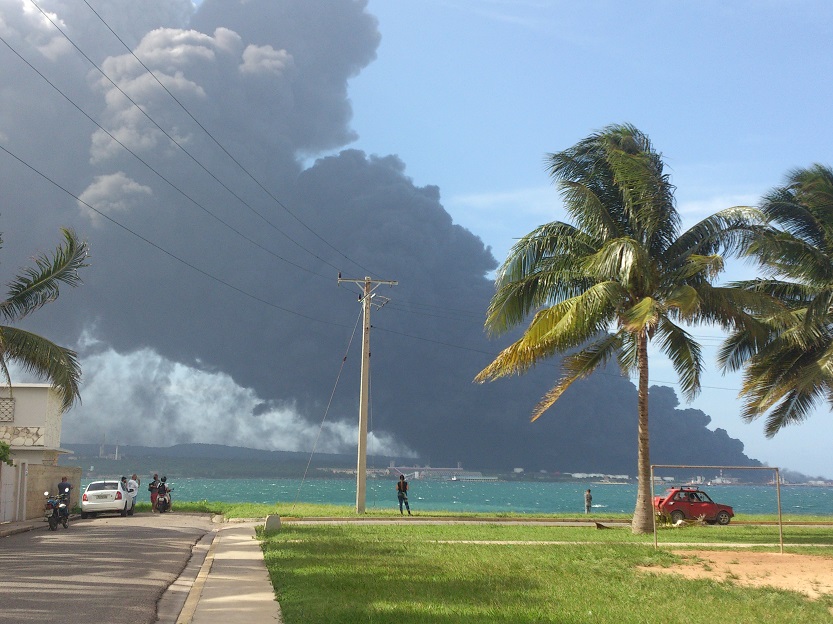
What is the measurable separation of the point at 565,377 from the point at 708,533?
20.8ft

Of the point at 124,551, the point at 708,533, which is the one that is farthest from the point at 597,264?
the point at 124,551

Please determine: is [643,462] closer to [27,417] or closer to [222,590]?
[222,590]

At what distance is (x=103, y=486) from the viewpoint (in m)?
35.2

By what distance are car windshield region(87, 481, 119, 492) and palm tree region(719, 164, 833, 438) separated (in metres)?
23.8

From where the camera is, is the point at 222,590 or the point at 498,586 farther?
the point at 498,586

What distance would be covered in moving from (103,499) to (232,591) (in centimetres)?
2353

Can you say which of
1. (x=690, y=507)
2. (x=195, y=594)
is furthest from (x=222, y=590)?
(x=690, y=507)

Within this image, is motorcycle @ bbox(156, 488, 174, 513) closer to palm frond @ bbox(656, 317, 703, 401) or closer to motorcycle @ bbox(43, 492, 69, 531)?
motorcycle @ bbox(43, 492, 69, 531)

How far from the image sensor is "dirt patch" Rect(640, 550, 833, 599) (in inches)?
568

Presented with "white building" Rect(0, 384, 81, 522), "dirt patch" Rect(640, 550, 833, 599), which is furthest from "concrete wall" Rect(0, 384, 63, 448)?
"dirt patch" Rect(640, 550, 833, 599)

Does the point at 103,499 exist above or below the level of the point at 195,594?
above

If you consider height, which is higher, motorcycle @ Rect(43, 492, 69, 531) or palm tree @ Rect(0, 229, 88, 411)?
palm tree @ Rect(0, 229, 88, 411)

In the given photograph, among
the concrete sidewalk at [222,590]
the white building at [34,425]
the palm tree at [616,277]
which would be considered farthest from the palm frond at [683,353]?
the white building at [34,425]

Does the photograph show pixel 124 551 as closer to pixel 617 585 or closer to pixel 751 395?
pixel 617 585
